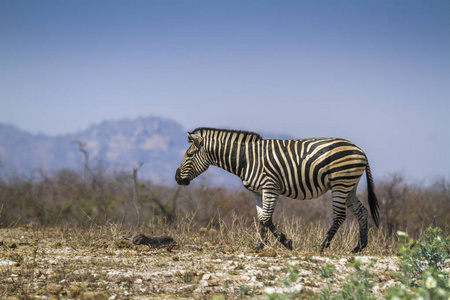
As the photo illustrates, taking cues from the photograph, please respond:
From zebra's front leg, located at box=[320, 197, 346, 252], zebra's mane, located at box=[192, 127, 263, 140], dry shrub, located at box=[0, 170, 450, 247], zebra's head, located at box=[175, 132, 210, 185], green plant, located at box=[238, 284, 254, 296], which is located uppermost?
zebra's mane, located at box=[192, 127, 263, 140]

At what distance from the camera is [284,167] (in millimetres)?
9914

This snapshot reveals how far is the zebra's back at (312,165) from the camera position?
31.1ft

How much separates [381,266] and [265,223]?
2535 millimetres

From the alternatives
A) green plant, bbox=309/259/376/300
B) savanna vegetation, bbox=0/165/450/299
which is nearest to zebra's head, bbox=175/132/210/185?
savanna vegetation, bbox=0/165/450/299

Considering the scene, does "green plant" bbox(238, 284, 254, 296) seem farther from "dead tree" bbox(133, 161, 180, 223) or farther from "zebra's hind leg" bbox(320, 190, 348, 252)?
"dead tree" bbox(133, 161, 180, 223)

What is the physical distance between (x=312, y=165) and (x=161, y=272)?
12.4ft

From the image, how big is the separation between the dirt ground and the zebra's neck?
1661mm

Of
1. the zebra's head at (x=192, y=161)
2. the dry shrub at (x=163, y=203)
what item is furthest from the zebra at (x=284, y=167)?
the dry shrub at (x=163, y=203)

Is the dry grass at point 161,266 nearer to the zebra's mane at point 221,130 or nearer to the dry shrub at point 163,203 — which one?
the zebra's mane at point 221,130

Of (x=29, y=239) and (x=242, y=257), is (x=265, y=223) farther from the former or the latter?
(x=29, y=239)

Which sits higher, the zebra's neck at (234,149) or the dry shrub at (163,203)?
the zebra's neck at (234,149)

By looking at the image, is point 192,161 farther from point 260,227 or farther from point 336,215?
point 336,215

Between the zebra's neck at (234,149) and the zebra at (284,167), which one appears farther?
the zebra's neck at (234,149)

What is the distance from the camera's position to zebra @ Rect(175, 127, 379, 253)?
376 inches
